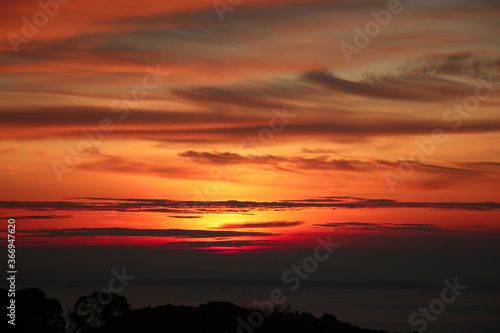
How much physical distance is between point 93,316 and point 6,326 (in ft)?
24.0

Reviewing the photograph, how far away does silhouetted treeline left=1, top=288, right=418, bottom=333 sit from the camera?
5394 centimetres

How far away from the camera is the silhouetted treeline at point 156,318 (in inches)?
2124

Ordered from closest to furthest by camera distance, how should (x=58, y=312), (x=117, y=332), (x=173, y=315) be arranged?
(x=117, y=332)
(x=173, y=315)
(x=58, y=312)

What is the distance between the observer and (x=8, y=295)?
58.5 m

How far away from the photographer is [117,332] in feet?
171

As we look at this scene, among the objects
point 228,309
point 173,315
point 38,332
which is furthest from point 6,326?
point 228,309

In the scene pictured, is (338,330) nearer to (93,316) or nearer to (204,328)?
(204,328)

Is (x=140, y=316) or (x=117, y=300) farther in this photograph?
(x=117, y=300)

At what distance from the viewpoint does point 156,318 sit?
5409 centimetres

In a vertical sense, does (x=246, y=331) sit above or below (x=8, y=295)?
below

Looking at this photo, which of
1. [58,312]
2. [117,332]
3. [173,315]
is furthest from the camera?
[58,312]

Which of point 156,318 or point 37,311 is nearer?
point 156,318

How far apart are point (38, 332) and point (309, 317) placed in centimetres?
2172

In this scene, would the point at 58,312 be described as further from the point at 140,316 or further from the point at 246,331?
the point at 246,331
